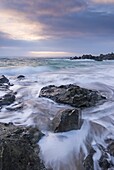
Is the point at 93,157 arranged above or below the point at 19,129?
below

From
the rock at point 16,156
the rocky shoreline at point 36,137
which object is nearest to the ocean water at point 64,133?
the rocky shoreline at point 36,137

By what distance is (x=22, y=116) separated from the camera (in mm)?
6730

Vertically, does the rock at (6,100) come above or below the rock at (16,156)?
below

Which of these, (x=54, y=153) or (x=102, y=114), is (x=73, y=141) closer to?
(x=54, y=153)

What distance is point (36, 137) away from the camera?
509cm

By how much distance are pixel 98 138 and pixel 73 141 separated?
0.57 metres

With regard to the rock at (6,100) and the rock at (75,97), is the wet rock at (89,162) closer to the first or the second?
the rock at (75,97)

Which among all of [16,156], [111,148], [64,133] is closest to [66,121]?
[64,133]

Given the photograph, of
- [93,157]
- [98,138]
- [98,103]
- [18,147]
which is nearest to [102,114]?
[98,103]

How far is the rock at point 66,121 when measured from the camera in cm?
550

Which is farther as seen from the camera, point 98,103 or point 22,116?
point 98,103

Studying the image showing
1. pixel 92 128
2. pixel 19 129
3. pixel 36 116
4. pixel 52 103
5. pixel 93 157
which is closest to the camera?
pixel 93 157

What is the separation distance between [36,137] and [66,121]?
0.76 meters

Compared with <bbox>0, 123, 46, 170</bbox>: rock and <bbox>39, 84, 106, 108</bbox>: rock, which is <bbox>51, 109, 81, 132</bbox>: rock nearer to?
<bbox>0, 123, 46, 170</bbox>: rock
